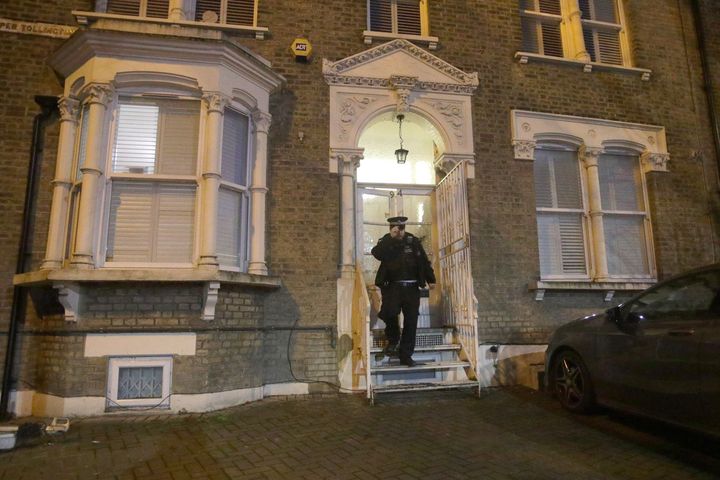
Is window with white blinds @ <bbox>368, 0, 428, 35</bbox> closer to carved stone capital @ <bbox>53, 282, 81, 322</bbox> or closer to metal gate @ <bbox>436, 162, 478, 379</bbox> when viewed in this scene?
metal gate @ <bbox>436, 162, 478, 379</bbox>

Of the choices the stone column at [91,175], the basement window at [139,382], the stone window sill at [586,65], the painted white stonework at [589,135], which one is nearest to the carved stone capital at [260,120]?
the stone column at [91,175]

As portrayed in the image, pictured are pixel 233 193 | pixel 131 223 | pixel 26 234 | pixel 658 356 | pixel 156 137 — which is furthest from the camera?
pixel 233 193

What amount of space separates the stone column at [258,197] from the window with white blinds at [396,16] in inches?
109

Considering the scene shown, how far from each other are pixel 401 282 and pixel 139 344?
10.6ft

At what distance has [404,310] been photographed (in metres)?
6.08

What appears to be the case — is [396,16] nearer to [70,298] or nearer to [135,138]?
[135,138]

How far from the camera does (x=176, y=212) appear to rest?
5.80 meters

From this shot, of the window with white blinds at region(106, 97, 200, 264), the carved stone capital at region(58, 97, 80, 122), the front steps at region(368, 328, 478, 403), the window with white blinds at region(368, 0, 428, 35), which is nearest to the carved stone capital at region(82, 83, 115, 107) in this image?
the window with white blinds at region(106, 97, 200, 264)

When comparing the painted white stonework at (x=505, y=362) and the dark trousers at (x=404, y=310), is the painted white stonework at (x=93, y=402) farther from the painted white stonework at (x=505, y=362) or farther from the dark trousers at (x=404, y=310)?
the painted white stonework at (x=505, y=362)

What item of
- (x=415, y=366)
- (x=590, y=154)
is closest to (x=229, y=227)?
(x=415, y=366)

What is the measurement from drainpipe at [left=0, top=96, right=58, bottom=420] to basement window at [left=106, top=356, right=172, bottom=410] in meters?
1.52

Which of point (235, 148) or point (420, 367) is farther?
point (235, 148)

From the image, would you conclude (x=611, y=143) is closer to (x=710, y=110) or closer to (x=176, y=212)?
(x=710, y=110)

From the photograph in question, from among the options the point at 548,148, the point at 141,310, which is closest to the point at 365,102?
the point at 548,148
